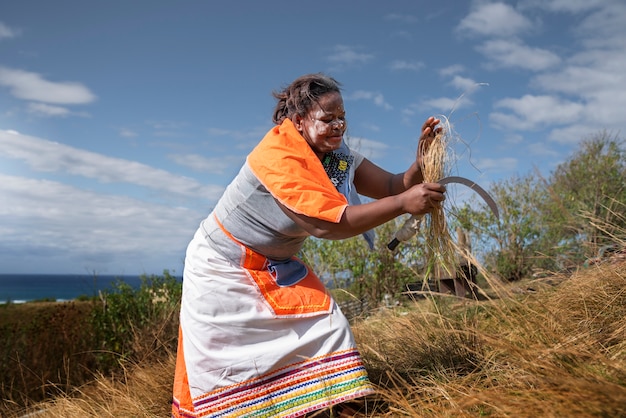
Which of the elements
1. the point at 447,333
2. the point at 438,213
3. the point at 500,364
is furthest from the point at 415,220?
the point at 447,333

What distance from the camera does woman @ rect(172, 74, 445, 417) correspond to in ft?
8.85

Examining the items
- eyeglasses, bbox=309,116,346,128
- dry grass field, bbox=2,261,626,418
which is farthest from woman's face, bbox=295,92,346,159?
dry grass field, bbox=2,261,626,418

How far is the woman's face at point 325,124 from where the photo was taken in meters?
2.84

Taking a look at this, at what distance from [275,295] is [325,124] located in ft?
2.74

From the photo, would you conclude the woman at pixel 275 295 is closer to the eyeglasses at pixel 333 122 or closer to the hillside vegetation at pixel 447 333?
the eyeglasses at pixel 333 122

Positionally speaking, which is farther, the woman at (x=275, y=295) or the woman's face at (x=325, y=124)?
the woman's face at (x=325, y=124)

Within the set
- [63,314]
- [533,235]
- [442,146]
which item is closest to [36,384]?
[63,314]

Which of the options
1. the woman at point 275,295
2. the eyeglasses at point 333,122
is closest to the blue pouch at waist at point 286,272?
the woman at point 275,295

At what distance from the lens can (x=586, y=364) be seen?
8.59 ft

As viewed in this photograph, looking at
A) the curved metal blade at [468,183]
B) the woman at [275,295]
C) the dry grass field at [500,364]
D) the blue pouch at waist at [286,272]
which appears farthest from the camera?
the blue pouch at waist at [286,272]

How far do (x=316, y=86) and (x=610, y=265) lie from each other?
2.54 meters

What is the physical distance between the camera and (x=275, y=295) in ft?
9.34

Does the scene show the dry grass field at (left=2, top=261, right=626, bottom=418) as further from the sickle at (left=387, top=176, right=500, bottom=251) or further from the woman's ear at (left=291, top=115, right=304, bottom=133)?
the woman's ear at (left=291, top=115, right=304, bottom=133)

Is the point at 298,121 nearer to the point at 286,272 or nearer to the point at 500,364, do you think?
the point at 286,272
